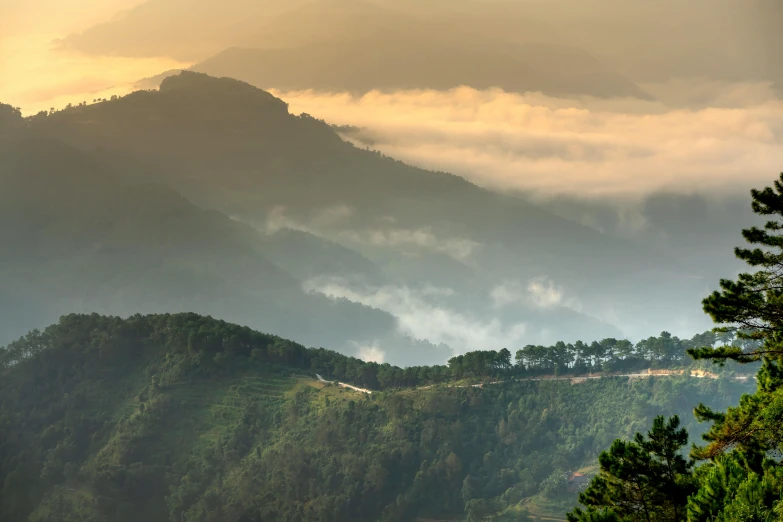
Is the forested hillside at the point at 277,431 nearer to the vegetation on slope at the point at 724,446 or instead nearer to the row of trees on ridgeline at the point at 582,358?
the row of trees on ridgeline at the point at 582,358

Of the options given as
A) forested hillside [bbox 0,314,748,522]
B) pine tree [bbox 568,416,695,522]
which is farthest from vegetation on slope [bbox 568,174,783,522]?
forested hillside [bbox 0,314,748,522]

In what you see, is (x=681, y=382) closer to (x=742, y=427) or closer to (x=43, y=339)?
(x=742, y=427)

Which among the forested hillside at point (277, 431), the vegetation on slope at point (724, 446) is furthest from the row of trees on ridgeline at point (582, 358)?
the vegetation on slope at point (724, 446)

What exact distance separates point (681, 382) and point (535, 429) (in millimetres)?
17901

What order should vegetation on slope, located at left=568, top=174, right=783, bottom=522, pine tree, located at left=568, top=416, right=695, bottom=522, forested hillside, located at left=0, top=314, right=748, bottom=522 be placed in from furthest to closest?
forested hillside, located at left=0, top=314, right=748, bottom=522 < pine tree, located at left=568, top=416, right=695, bottom=522 < vegetation on slope, located at left=568, top=174, right=783, bottom=522

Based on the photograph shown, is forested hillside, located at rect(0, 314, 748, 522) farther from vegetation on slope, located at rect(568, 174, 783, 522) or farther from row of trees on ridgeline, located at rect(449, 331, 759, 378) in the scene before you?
vegetation on slope, located at rect(568, 174, 783, 522)

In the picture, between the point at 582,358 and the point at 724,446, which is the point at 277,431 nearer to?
the point at 582,358

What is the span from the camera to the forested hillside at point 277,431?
8969 cm

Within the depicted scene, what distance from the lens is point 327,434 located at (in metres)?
94.9

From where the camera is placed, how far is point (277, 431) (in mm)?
98562

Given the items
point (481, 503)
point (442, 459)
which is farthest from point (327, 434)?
point (481, 503)

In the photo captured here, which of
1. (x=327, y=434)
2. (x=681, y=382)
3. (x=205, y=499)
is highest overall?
(x=681, y=382)

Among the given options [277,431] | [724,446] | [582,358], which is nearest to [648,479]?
[724,446]

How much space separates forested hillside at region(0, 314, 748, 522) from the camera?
89688 mm
